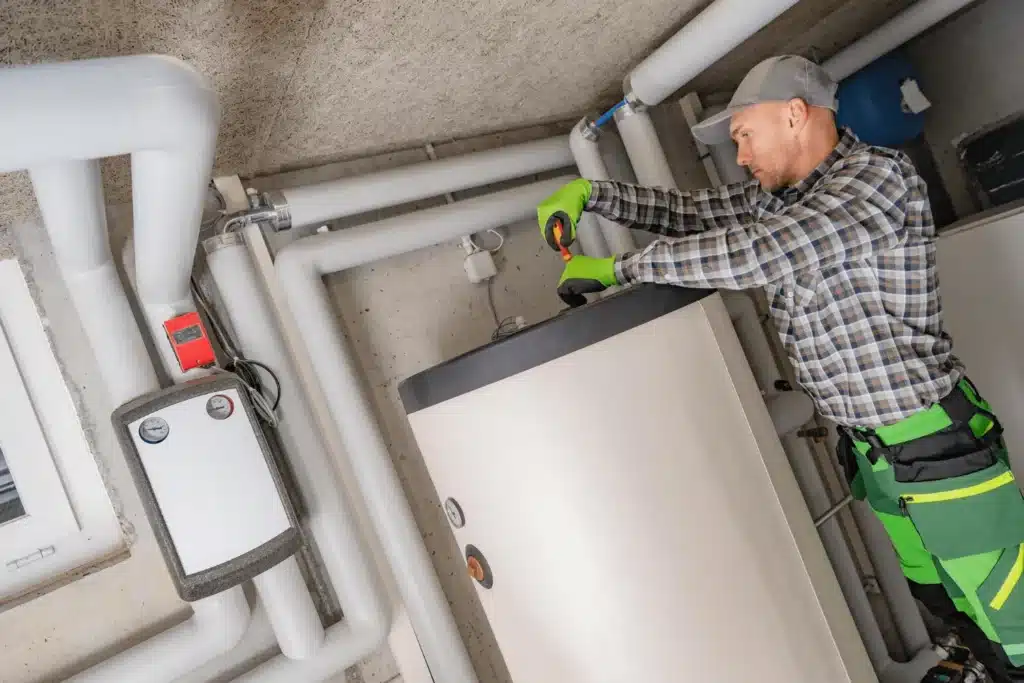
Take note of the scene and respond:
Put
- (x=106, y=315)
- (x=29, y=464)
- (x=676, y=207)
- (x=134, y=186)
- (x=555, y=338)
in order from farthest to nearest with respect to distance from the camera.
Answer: (x=676, y=207) → (x=29, y=464) → (x=106, y=315) → (x=555, y=338) → (x=134, y=186)

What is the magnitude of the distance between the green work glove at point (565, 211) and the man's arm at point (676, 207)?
72 mm

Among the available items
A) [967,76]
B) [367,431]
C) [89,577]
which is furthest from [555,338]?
[967,76]


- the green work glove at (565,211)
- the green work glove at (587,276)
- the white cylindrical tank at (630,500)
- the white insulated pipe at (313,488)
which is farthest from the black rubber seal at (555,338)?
the white insulated pipe at (313,488)

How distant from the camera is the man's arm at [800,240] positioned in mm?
1082

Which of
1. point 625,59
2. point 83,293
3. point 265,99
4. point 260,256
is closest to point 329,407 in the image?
point 260,256

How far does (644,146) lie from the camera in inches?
66.4

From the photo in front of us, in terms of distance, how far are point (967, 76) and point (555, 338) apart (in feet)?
6.65

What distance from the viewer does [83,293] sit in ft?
3.80

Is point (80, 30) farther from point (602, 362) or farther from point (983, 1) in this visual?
point (983, 1)

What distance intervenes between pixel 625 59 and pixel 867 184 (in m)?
0.71

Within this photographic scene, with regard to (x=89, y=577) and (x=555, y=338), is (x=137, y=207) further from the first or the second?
(x=89, y=577)

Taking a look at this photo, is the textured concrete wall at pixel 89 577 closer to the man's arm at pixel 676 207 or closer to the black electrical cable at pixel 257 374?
the black electrical cable at pixel 257 374

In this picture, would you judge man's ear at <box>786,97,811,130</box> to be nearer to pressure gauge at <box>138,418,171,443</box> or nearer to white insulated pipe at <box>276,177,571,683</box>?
white insulated pipe at <box>276,177,571,683</box>

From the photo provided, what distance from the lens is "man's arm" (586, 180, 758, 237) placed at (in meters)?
1.46
